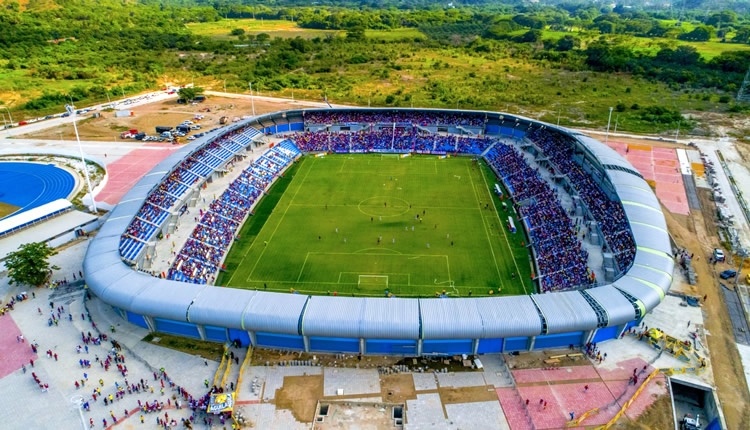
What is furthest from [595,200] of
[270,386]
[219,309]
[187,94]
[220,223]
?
[187,94]

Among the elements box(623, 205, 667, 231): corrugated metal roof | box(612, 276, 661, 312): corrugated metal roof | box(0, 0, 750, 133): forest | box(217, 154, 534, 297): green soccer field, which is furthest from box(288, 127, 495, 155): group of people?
box(612, 276, 661, 312): corrugated metal roof

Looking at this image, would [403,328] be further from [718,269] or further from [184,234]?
[718,269]

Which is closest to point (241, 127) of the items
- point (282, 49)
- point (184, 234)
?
point (184, 234)

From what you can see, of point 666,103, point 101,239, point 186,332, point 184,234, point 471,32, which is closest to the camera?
point 186,332

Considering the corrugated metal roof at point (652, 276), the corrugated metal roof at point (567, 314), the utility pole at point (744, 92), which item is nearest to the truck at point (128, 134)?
the corrugated metal roof at point (567, 314)

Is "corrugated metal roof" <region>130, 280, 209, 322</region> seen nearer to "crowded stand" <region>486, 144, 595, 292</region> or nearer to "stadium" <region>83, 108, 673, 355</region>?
"stadium" <region>83, 108, 673, 355</region>

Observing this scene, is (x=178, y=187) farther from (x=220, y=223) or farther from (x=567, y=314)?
(x=567, y=314)

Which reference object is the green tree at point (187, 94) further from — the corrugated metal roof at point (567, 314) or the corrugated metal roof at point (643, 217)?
the corrugated metal roof at point (567, 314)
